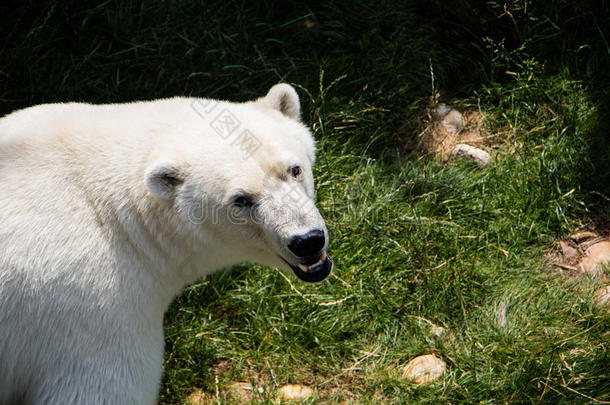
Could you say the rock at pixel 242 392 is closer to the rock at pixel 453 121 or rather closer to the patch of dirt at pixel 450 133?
the patch of dirt at pixel 450 133

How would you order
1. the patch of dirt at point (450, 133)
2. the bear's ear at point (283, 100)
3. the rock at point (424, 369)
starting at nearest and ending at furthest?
1. the bear's ear at point (283, 100)
2. the rock at point (424, 369)
3. the patch of dirt at point (450, 133)

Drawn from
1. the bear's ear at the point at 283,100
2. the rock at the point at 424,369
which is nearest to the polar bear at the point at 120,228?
the bear's ear at the point at 283,100

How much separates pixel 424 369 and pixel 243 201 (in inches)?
78.8

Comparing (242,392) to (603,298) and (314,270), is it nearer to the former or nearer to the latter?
(314,270)

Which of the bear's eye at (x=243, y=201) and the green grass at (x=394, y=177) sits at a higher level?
the bear's eye at (x=243, y=201)

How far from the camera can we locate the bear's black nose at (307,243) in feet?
11.5

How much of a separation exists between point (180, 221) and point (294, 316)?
1.60m

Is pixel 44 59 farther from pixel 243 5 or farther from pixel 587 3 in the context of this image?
pixel 587 3

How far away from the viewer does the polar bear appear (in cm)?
351

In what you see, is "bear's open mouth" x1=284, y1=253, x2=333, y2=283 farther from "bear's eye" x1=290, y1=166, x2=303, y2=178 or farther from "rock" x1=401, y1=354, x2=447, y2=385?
"rock" x1=401, y1=354, x2=447, y2=385

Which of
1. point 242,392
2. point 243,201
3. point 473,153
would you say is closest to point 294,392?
point 242,392

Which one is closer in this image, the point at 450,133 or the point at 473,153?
the point at 473,153

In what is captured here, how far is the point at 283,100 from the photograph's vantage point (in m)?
4.20

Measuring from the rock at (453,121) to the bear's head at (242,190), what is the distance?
2701 millimetres
